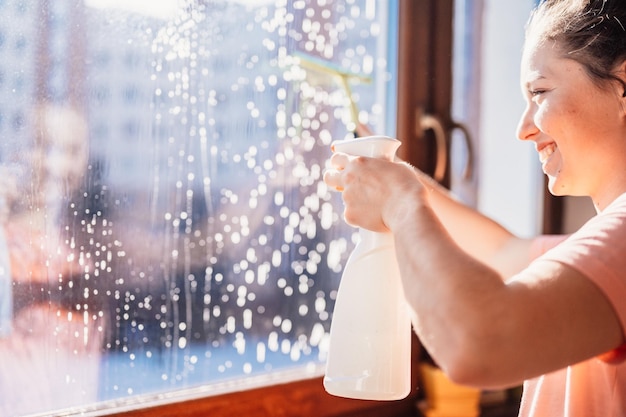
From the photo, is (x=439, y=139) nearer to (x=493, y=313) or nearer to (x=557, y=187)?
(x=557, y=187)

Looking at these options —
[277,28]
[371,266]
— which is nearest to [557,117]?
[371,266]

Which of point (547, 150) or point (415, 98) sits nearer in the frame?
point (547, 150)

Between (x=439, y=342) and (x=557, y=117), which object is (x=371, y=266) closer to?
(x=439, y=342)

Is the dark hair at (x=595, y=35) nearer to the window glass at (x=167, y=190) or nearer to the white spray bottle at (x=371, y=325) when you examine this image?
the white spray bottle at (x=371, y=325)

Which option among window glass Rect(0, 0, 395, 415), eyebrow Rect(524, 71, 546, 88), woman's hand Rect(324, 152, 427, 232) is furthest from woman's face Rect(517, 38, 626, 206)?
window glass Rect(0, 0, 395, 415)

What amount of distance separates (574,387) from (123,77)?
0.76 meters

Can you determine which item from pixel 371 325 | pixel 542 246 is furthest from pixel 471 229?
pixel 371 325

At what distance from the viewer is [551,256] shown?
2.27ft

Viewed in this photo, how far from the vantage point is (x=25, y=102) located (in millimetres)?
860

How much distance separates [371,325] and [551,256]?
24 centimetres

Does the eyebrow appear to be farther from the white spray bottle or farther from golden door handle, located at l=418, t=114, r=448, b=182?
golden door handle, located at l=418, t=114, r=448, b=182

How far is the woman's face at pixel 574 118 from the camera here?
0.82 m

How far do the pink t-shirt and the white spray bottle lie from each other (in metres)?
0.20

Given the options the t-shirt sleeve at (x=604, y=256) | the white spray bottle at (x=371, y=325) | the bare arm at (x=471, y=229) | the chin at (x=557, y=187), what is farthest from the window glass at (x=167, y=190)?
the t-shirt sleeve at (x=604, y=256)
